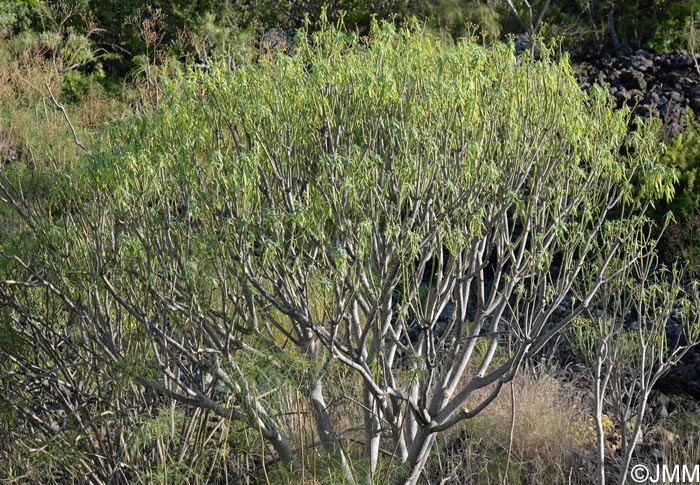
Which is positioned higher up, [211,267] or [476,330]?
[211,267]

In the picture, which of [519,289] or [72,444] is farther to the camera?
[72,444]

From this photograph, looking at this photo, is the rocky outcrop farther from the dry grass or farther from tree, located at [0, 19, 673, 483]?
tree, located at [0, 19, 673, 483]

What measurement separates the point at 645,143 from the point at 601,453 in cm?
169

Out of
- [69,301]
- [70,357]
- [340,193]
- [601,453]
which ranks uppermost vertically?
[340,193]

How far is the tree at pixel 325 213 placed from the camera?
411 centimetres

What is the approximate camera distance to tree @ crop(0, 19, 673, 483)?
4.11m

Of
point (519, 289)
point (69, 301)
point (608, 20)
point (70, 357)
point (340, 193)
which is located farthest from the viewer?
point (608, 20)

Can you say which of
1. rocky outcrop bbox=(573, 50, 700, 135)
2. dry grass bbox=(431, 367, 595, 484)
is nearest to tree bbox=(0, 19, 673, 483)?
dry grass bbox=(431, 367, 595, 484)

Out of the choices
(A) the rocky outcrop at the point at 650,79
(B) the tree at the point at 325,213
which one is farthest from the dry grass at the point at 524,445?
(A) the rocky outcrop at the point at 650,79

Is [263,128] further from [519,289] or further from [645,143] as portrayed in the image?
[645,143]

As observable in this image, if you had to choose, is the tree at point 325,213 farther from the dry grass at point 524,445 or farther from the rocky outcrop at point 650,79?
the rocky outcrop at point 650,79

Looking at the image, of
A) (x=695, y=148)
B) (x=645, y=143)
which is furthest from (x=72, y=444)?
(x=695, y=148)

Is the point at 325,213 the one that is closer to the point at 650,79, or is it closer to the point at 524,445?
the point at 524,445

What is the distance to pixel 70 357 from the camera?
16.8 ft
